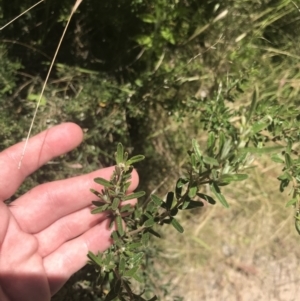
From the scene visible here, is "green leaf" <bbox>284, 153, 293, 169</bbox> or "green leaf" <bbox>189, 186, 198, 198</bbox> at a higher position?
"green leaf" <bbox>189, 186, 198, 198</bbox>

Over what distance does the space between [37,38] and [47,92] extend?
0.79 ft

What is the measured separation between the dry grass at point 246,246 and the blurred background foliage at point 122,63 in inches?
18.1

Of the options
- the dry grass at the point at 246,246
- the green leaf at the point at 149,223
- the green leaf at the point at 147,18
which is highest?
the green leaf at the point at 147,18

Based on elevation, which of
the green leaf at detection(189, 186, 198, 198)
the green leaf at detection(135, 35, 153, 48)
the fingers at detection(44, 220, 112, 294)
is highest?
the green leaf at detection(135, 35, 153, 48)

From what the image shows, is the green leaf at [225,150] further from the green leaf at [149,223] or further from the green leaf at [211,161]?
the green leaf at [149,223]

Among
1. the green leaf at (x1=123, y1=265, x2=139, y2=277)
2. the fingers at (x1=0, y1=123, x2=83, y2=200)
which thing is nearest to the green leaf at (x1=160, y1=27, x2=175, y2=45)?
the fingers at (x1=0, y1=123, x2=83, y2=200)

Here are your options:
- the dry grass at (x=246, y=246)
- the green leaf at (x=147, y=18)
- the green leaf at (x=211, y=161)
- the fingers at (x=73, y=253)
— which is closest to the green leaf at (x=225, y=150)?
the green leaf at (x=211, y=161)

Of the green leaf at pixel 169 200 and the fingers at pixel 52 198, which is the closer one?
the green leaf at pixel 169 200

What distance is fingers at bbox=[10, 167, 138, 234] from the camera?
175 cm

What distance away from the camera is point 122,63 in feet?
6.95

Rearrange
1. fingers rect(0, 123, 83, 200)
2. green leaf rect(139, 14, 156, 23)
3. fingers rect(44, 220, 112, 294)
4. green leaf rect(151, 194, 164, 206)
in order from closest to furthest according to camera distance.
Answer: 1. green leaf rect(151, 194, 164, 206)
2. fingers rect(0, 123, 83, 200)
3. fingers rect(44, 220, 112, 294)
4. green leaf rect(139, 14, 156, 23)

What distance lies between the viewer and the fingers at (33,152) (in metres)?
1.68

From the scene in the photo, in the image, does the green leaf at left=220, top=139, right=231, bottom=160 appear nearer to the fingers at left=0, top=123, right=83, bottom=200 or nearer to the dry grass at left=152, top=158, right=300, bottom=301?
the fingers at left=0, top=123, right=83, bottom=200

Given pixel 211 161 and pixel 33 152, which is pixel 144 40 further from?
pixel 211 161
